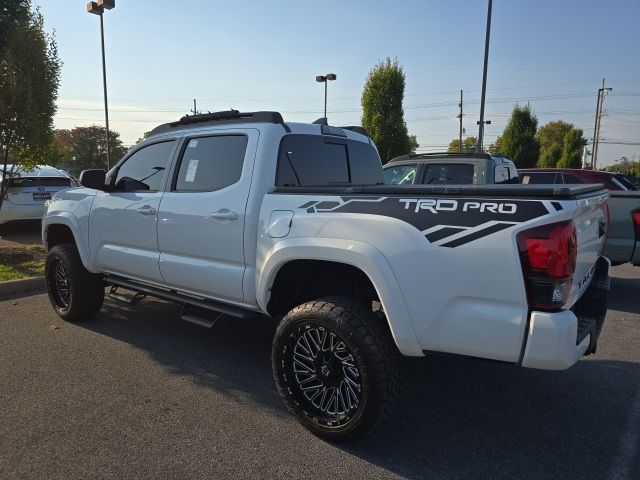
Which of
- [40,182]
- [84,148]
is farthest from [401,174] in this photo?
[84,148]

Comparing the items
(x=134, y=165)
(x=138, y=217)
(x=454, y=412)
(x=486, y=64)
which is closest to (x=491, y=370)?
(x=454, y=412)

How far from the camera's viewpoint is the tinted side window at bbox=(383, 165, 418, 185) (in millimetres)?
7713

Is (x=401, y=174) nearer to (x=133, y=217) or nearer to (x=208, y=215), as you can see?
(x=133, y=217)

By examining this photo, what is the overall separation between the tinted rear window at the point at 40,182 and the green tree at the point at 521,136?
3011cm

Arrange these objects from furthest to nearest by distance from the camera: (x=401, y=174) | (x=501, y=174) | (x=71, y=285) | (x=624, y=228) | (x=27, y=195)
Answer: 1. (x=27, y=195)
2. (x=401, y=174)
3. (x=501, y=174)
4. (x=624, y=228)
5. (x=71, y=285)

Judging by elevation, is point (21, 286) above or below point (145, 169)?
below

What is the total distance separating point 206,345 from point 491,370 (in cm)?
253

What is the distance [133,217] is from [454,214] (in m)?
2.93

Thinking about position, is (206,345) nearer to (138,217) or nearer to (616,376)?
(138,217)

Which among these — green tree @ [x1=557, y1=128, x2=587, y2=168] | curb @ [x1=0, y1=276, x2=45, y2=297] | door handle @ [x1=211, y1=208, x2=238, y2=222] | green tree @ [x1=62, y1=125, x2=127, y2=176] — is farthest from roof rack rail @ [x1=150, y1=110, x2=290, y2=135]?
green tree @ [x1=62, y1=125, x2=127, y2=176]

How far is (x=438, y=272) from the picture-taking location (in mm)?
2496

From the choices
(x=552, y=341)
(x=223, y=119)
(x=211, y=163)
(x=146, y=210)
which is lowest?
(x=552, y=341)

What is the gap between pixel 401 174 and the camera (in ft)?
25.9

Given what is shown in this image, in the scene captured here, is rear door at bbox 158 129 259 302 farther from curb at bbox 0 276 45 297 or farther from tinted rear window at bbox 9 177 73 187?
tinted rear window at bbox 9 177 73 187
